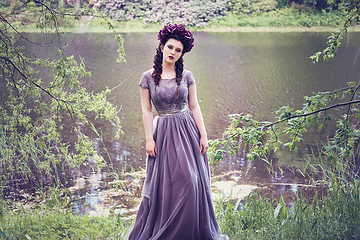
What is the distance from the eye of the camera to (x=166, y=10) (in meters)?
14.4

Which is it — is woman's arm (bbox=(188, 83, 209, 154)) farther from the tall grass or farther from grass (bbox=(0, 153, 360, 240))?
the tall grass

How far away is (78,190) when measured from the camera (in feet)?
11.0

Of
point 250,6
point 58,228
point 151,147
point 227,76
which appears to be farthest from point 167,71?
point 250,6

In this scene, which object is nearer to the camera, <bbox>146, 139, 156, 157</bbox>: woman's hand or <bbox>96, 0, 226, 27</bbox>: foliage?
<bbox>146, 139, 156, 157</bbox>: woman's hand

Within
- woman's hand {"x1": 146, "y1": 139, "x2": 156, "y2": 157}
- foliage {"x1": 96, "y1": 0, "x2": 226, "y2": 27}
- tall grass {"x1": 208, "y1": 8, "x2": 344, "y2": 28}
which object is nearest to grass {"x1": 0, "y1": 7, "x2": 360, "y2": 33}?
tall grass {"x1": 208, "y1": 8, "x2": 344, "y2": 28}

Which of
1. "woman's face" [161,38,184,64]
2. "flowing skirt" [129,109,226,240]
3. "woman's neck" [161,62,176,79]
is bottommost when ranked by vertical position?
"flowing skirt" [129,109,226,240]

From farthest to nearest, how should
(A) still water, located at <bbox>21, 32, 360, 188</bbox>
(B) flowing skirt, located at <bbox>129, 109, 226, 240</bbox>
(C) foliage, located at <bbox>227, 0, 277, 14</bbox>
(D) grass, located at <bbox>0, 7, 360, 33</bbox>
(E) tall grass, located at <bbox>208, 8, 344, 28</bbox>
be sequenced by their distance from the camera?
(C) foliage, located at <bbox>227, 0, 277, 14</bbox> < (E) tall grass, located at <bbox>208, 8, 344, 28</bbox> < (D) grass, located at <bbox>0, 7, 360, 33</bbox> < (A) still water, located at <bbox>21, 32, 360, 188</bbox> < (B) flowing skirt, located at <bbox>129, 109, 226, 240</bbox>

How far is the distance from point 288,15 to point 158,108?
592 inches

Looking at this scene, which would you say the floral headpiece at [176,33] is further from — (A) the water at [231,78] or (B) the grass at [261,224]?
(B) the grass at [261,224]

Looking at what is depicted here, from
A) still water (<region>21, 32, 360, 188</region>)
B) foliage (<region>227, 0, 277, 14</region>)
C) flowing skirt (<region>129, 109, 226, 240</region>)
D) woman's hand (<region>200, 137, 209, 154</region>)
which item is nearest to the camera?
flowing skirt (<region>129, 109, 226, 240</region>)

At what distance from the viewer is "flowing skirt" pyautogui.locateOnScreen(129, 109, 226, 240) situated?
1.82m

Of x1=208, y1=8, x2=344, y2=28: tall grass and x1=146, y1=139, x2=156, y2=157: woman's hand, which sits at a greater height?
x1=208, y1=8, x2=344, y2=28: tall grass

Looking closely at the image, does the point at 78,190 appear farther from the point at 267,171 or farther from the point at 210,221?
the point at 267,171

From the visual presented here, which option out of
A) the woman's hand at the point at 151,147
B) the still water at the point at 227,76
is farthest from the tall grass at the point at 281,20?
the woman's hand at the point at 151,147
